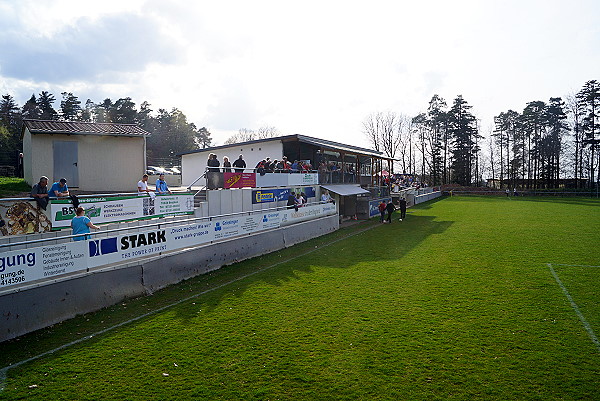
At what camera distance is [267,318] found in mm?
8711

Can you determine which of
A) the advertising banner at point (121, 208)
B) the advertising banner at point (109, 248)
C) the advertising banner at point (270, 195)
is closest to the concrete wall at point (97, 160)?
the advertising banner at point (270, 195)

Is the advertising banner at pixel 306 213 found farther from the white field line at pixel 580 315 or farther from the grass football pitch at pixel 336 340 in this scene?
the white field line at pixel 580 315

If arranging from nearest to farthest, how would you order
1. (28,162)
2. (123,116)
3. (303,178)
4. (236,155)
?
(28,162)
(303,178)
(236,155)
(123,116)

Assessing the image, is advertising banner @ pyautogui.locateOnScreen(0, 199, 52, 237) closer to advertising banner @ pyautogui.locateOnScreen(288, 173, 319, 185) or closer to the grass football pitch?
the grass football pitch

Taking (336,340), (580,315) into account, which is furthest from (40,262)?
(580,315)

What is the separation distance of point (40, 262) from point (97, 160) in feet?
53.3

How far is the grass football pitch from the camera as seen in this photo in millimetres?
5706

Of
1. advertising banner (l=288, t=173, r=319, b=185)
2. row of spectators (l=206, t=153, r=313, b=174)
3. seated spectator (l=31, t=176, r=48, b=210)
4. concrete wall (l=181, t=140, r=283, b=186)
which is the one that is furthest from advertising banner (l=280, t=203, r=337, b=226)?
seated spectator (l=31, t=176, r=48, b=210)

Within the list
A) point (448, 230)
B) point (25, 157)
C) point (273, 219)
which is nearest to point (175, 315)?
point (273, 219)

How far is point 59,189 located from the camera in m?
12.0

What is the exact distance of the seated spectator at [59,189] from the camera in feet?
37.6

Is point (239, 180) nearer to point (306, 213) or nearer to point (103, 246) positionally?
point (306, 213)

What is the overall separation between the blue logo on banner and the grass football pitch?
1.36 meters

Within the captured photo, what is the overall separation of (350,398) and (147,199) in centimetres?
1116
